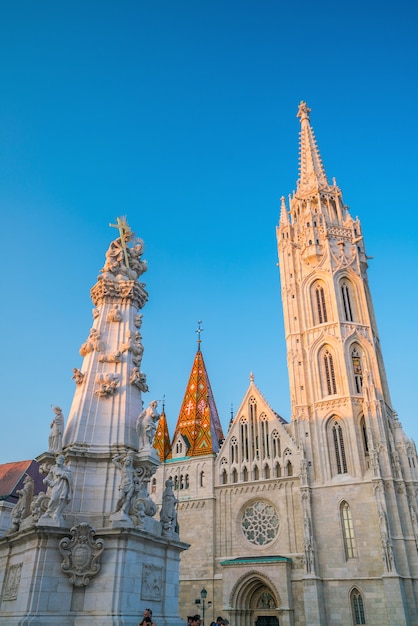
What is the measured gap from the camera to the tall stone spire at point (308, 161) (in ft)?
138

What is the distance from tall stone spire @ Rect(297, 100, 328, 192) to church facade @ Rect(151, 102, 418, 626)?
18.2ft

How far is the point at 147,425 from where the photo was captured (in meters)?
11.2

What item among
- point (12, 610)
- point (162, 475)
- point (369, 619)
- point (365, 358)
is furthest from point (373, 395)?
point (12, 610)

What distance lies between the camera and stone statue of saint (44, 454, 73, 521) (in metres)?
9.34

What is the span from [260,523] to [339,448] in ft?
21.3

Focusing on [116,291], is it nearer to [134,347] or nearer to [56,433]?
[134,347]

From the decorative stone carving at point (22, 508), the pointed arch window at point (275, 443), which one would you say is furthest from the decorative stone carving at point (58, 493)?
the pointed arch window at point (275, 443)

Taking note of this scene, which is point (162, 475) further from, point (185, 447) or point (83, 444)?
point (83, 444)

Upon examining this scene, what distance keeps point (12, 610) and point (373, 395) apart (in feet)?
80.3

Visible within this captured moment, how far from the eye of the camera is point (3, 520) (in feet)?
83.8

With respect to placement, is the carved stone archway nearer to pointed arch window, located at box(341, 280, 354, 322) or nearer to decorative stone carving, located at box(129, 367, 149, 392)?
pointed arch window, located at box(341, 280, 354, 322)

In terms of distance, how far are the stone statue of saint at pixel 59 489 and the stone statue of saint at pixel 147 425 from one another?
6.43ft

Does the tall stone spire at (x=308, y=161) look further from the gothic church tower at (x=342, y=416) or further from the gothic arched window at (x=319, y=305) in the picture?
the gothic arched window at (x=319, y=305)

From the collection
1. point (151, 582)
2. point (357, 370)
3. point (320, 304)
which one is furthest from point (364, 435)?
point (151, 582)
